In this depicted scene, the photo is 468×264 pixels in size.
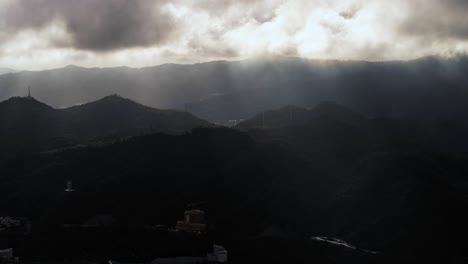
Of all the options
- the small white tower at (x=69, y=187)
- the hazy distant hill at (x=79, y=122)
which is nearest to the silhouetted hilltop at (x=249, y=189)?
the small white tower at (x=69, y=187)

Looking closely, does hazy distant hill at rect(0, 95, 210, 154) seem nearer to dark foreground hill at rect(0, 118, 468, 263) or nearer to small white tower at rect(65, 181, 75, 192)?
dark foreground hill at rect(0, 118, 468, 263)

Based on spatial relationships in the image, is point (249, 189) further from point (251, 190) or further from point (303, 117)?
point (303, 117)

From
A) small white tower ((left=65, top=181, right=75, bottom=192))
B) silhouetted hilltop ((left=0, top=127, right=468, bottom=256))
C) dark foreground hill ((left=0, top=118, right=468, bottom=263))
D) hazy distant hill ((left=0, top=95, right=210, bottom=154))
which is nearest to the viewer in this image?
dark foreground hill ((left=0, top=118, right=468, bottom=263))

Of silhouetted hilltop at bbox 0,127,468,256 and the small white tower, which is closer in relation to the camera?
silhouetted hilltop at bbox 0,127,468,256

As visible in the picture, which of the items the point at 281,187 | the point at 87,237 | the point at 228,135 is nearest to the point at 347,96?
the point at 228,135

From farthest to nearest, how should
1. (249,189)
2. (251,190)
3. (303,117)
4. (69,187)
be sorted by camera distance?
(303,117) → (69,187) → (249,189) → (251,190)

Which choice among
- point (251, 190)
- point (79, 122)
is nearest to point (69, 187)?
point (251, 190)

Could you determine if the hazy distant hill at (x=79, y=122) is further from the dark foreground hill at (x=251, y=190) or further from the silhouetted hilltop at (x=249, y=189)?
the silhouetted hilltop at (x=249, y=189)

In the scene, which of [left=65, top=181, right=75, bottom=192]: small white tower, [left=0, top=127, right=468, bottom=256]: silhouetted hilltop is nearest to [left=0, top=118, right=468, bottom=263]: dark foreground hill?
[left=0, top=127, right=468, bottom=256]: silhouetted hilltop

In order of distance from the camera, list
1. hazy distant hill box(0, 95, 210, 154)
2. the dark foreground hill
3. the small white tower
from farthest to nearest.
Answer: hazy distant hill box(0, 95, 210, 154)
the small white tower
the dark foreground hill
